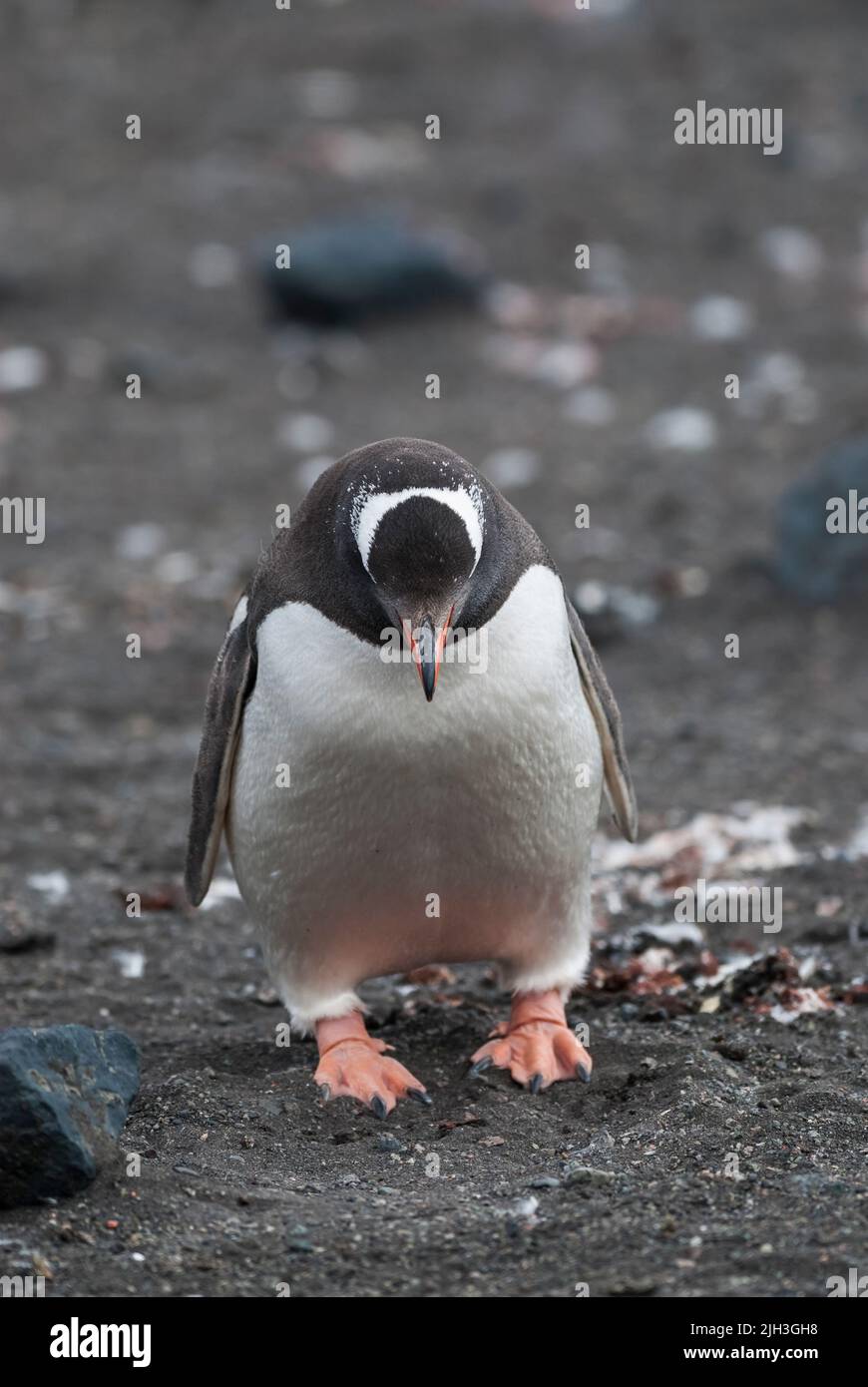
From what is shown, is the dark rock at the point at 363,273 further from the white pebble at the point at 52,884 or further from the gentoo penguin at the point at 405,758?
the gentoo penguin at the point at 405,758

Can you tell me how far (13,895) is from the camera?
6.99m

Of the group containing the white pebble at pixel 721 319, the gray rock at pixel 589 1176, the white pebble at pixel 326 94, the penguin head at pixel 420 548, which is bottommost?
the gray rock at pixel 589 1176

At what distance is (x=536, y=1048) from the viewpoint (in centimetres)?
521

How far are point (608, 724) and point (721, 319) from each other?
845cm

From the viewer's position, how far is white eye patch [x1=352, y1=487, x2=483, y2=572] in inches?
181

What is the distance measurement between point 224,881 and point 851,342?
7415 mm

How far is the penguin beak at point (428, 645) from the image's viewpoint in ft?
14.6

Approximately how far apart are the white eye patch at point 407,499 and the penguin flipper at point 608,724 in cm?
77

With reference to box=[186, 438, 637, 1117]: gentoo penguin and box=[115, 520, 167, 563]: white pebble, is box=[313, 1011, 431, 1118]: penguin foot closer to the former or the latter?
box=[186, 438, 637, 1117]: gentoo penguin

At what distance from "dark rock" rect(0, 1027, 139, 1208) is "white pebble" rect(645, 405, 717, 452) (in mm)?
8079

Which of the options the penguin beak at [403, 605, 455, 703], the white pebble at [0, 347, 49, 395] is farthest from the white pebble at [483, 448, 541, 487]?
the penguin beak at [403, 605, 455, 703]

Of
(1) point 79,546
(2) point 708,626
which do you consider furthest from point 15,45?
(2) point 708,626

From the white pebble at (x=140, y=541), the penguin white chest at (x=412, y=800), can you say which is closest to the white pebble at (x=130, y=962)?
the penguin white chest at (x=412, y=800)

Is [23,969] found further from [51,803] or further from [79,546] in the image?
[79,546]
